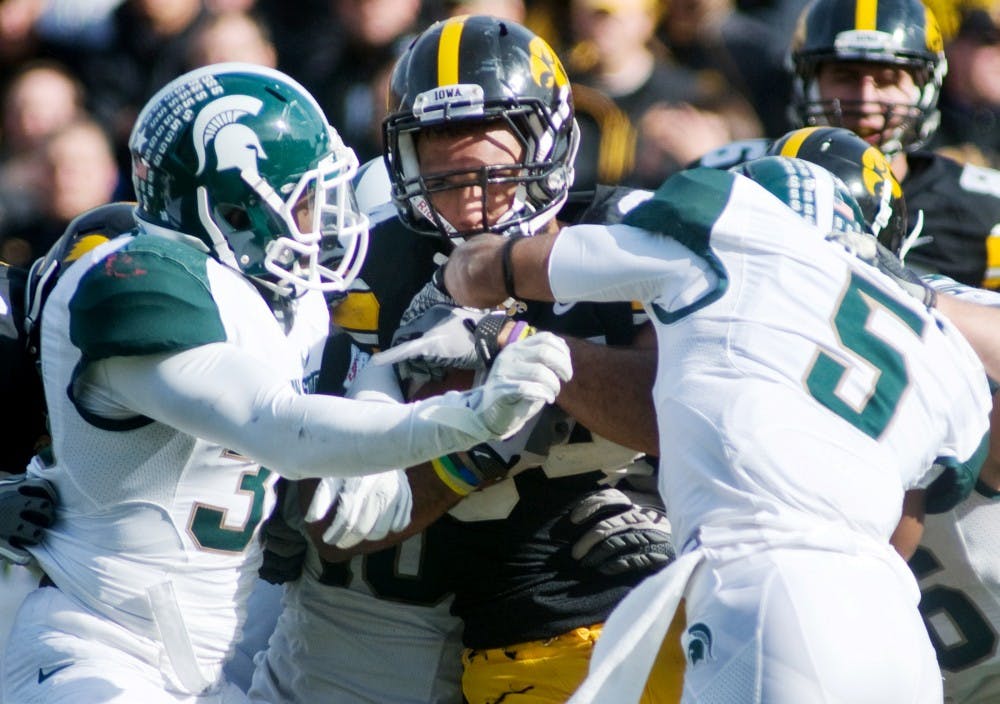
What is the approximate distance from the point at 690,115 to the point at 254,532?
2.92 meters

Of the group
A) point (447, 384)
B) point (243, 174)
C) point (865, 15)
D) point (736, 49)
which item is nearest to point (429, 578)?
point (447, 384)

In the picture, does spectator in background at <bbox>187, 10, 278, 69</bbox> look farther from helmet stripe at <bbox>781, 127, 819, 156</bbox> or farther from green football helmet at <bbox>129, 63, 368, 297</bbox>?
green football helmet at <bbox>129, 63, 368, 297</bbox>

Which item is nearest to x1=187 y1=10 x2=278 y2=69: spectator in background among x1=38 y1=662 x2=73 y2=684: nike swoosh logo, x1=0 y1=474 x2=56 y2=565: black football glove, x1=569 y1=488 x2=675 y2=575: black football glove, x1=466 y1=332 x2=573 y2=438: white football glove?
x1=569 y1=488 x2=675 y2=575: black football glove

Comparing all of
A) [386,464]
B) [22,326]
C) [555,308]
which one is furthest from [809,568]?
[22,326]

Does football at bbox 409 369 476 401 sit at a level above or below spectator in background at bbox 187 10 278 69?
below

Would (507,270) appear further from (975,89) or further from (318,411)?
(975,89)

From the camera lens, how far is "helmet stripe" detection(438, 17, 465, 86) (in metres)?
3.62

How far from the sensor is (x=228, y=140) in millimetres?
3156

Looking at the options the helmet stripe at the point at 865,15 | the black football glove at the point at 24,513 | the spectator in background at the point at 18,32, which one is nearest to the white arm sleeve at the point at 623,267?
the black football glove at the point at 24,513

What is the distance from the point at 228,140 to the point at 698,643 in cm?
130

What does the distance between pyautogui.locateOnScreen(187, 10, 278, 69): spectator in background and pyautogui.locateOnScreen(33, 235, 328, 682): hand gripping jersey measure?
9.23ft

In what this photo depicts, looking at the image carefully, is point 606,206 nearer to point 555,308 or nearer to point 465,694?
point 555,308

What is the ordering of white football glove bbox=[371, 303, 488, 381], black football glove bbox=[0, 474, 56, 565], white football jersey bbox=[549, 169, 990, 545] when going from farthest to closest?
white football glove bbox=[371, 303, 488, 381] < black football glove bbox=[0, 474, 56, 565] < white football jersey bbox=[549, 169, 990, 545]

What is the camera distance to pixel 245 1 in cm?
596
